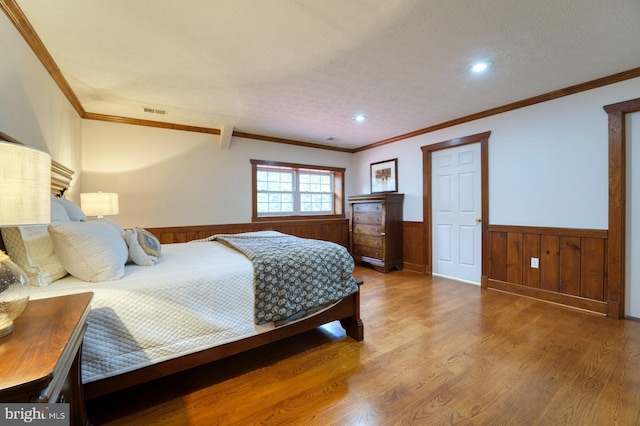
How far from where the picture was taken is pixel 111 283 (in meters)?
1.42

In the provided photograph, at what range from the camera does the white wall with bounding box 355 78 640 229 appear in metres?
2.69

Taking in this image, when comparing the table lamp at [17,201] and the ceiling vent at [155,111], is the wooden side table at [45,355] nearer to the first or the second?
the table lamp at [17,201]

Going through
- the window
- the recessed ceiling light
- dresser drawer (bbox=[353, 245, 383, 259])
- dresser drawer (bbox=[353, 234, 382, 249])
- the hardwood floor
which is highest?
the recessed ceiling light

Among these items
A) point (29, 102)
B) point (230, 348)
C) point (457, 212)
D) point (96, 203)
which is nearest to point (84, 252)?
point (230, 348)

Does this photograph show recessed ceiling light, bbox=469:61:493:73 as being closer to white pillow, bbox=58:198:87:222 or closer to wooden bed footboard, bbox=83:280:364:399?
wooden bed footboard, bbox=83:280:364:399

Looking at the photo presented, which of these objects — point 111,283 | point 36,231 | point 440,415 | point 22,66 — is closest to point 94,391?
point 111,283

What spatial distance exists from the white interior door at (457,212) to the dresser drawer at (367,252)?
2.80 ft

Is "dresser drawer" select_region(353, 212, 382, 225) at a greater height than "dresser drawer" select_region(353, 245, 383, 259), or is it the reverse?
"dresser drawer" select_region(353, 212, 382, 225)

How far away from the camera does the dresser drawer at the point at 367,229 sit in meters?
4.50

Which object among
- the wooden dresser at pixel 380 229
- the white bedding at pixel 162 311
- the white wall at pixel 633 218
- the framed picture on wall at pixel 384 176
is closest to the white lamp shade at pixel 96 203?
the white bedding at pixel 162 311

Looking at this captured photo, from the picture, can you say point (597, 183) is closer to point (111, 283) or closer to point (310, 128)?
point (310, 128)

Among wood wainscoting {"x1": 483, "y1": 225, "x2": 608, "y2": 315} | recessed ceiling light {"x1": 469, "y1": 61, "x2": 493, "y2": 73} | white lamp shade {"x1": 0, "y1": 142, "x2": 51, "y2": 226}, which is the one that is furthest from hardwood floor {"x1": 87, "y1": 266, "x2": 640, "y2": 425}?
recessed ceiling light {"x1": 469, "y1": 61, "x2": 493, "y2": 73}

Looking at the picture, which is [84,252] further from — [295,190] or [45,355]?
[295,190]

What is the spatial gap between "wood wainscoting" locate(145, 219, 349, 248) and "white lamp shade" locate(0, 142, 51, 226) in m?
3.04
